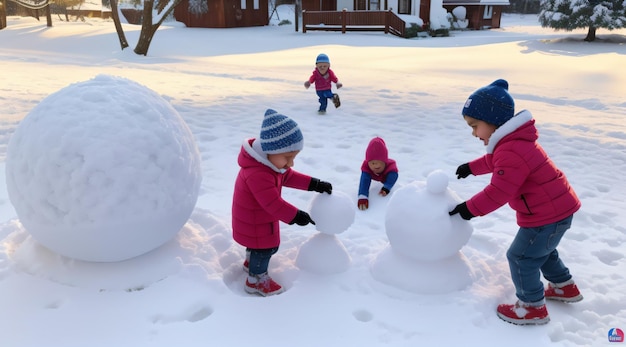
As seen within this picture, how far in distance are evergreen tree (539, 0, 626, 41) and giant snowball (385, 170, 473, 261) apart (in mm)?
21096

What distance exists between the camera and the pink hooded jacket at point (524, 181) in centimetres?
290

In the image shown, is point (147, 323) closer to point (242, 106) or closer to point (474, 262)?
point (474, 262)

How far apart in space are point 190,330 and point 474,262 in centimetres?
215

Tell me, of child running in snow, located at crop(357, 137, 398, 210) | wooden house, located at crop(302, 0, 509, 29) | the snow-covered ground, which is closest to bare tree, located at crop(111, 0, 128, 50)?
the snow-covered ground

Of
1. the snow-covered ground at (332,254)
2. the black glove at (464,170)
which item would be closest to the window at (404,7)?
the snow-covered ground at (332,254)

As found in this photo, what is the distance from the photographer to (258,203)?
3.27 meters

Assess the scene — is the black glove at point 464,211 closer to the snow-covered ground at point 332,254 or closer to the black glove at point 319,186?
the snow-covered ground at point 332,254

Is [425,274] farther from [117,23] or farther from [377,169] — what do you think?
[117,23]

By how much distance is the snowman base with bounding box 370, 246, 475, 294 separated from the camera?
11.0 feet

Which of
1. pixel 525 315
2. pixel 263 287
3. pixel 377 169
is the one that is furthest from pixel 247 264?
pixel 377 169

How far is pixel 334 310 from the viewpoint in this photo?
10.4 feet

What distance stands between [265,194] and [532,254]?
5.57 feet

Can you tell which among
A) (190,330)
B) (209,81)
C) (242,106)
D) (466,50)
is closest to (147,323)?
(190,330)

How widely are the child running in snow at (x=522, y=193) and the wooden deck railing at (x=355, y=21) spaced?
2470cm
